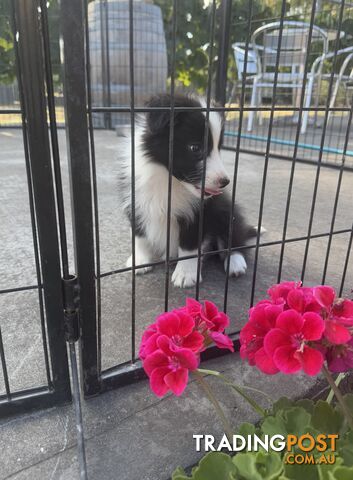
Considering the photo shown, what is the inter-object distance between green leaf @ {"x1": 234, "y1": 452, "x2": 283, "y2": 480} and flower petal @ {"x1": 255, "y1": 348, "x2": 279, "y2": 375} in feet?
0.44

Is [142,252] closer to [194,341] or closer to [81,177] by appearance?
[81,177]

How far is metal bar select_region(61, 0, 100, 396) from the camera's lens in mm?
972

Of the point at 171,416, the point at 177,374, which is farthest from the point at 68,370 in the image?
the point at 177,374

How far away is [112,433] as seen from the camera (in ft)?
3.88

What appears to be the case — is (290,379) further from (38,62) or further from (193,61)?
(193,61)

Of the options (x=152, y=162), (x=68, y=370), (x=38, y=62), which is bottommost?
(x=68, y=370)

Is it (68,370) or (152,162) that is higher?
(152,162)

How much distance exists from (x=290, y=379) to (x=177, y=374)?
79cm

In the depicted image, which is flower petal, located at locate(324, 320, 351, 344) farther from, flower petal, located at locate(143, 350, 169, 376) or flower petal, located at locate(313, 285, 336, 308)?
flower petal, located at locate(143, 350, 169, 376)

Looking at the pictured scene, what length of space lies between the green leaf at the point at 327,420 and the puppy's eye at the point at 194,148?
1166 millimetres

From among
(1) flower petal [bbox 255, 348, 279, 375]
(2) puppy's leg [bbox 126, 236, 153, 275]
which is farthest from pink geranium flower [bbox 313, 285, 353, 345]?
(2) puppy's leg [bbox 126, 236, 153, 275]

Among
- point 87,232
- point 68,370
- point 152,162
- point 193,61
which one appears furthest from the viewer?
point 193,61

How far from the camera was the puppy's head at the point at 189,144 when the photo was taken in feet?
5.65

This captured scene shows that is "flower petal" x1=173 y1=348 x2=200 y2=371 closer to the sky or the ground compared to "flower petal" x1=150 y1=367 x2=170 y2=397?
closer to the sky
